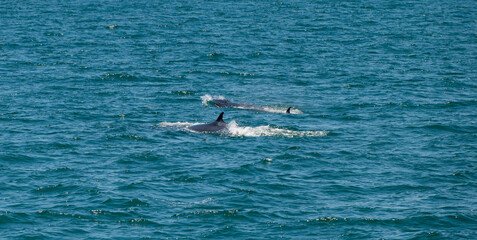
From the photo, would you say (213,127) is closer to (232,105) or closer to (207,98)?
(232,105)

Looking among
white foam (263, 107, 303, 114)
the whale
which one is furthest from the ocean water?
the whale

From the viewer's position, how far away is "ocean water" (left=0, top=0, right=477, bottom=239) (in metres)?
31.1

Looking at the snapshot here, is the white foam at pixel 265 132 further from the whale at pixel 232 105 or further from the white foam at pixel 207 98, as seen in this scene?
the white foam at pixel 207 98

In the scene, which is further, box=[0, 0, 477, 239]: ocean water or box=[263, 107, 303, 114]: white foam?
box=[263, 107, 303, 114]: white foam

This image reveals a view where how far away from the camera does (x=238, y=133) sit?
4403 cm

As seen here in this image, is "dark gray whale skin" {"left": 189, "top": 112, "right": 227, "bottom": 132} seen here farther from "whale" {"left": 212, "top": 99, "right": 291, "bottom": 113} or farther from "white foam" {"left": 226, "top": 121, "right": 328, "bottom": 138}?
"whale" {"left": 212, "top": 99, "right": 291, "bottom": 113}

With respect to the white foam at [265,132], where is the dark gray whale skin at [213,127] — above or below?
above

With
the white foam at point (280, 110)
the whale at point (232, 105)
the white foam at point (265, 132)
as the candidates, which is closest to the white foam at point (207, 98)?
the whale at point (232, 105)

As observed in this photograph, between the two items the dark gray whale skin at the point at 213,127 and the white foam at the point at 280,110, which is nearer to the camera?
the dark gray whale skin at the point at 213,127

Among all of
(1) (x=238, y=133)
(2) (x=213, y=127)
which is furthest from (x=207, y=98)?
(1) (x=238, y=133)

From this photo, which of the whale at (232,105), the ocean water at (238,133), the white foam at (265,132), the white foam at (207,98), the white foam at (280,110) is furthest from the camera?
the white foam at (207,98)

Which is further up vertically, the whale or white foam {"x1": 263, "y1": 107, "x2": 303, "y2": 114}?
the whale

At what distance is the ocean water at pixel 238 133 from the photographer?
31.1 m

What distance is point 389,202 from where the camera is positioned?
3328cm
